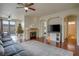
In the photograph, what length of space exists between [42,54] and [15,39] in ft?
2.56

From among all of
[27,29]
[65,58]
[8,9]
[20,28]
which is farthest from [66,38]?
[8,9]

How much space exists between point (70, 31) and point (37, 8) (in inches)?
41.4

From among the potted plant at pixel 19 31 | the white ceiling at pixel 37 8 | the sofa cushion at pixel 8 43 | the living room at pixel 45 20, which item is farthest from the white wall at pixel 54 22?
the sofa cushion at pixel 8 43

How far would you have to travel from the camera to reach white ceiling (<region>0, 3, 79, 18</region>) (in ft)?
6.91

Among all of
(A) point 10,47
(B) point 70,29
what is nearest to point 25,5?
(A) point 10,47

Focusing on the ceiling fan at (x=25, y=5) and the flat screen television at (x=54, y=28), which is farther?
the flat screen television at (x=54, y=28)

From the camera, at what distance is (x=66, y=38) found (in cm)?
248

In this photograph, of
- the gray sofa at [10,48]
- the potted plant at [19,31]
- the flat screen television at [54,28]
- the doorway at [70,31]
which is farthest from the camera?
the flat screen television at [54,28]

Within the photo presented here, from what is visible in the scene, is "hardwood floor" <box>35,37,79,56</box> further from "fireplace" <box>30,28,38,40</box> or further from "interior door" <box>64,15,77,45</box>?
"fireplace" <box>30,28,38,40</box>

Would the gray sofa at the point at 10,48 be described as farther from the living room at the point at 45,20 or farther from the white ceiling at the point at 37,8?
the white ceiling at the point at 37,8

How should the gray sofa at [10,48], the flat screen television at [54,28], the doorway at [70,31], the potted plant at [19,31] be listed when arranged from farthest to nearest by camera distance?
the flat screen television at [54,28]
the doorway at [70,31]
the potted plant at [19,31]
the gray sofa at [10,48]

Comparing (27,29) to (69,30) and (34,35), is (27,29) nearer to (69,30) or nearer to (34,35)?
(34,35)

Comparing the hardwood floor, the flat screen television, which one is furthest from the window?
the hardwood floor

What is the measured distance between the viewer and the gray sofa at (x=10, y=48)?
2.07 metres
